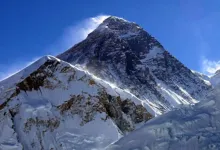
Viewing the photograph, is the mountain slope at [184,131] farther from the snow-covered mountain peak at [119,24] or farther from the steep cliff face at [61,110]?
the snow-covered mountain peak at [119,24]

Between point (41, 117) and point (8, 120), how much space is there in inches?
199

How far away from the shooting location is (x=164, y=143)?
58.5 feet

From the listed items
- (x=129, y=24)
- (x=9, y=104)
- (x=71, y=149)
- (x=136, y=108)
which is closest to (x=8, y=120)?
(x=9, y=104)

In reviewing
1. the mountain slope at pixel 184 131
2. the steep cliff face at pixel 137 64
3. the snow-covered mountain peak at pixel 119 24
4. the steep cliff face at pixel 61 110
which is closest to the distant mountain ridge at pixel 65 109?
the steep cliff face at pixel 61 110

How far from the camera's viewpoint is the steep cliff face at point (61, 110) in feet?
200

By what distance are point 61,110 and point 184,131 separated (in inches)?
1974

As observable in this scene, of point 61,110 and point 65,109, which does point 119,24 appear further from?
point 61,110

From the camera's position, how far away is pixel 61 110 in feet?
219

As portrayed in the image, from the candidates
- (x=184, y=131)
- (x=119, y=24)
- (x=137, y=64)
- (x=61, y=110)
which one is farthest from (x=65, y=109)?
(x=119, y=24)

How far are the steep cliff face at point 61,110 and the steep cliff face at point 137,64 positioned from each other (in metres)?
22.0

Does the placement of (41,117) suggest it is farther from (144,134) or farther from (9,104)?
(144,134)

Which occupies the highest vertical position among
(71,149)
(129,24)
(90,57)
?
(129,24)

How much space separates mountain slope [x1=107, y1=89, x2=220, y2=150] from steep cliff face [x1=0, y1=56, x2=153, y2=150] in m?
39.7

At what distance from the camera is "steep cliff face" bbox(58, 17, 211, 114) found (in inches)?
3979
